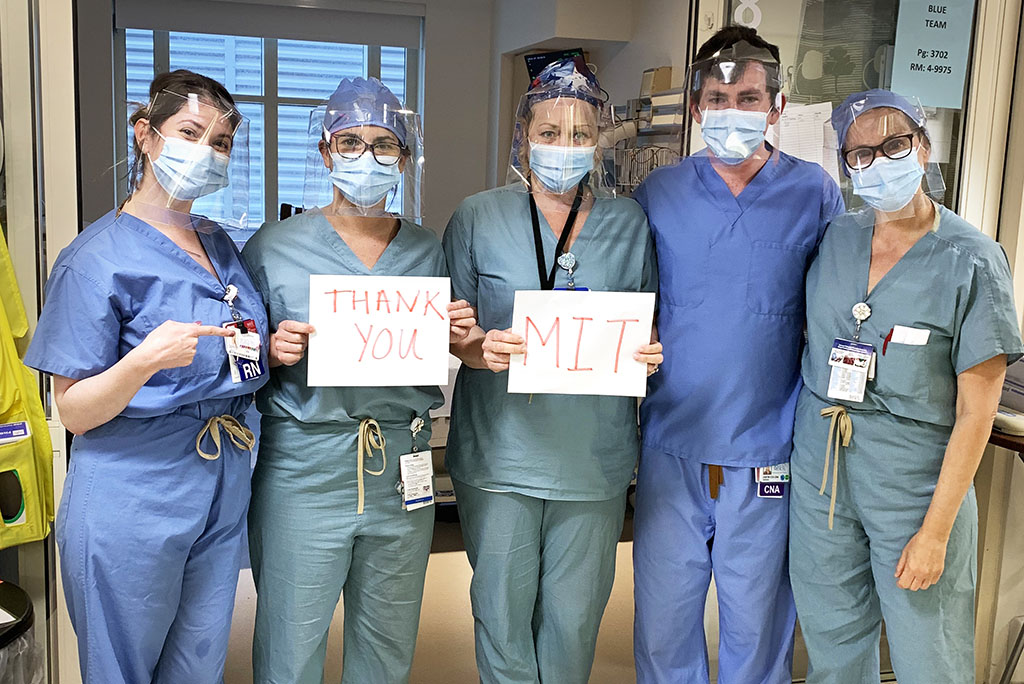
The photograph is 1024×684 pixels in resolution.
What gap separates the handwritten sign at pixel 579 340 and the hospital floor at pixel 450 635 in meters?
1.07

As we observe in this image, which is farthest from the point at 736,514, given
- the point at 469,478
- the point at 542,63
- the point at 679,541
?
the point at 542,63

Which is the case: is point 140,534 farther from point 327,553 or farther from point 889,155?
point 889,155

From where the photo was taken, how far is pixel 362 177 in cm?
168

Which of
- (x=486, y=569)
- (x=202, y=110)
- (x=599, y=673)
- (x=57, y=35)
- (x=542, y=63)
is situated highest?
(x=542, y=63)

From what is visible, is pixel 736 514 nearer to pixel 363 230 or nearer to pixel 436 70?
pixel 363 230

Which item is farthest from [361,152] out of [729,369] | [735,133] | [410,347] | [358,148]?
[729,369]

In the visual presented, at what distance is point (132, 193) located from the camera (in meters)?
1.63

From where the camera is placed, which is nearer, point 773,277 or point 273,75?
point 773,277

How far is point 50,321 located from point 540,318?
0.86 m

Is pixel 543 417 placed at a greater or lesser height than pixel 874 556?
greater

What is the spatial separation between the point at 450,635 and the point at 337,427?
4.59ft

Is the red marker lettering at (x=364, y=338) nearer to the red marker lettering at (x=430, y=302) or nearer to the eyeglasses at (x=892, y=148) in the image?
the red marker lettering at (x=430, y=302)

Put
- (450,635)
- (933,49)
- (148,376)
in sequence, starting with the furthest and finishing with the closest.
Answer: (450,635) → (933,49) → (148,376)

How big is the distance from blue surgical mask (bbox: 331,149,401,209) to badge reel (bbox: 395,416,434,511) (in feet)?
1.48
